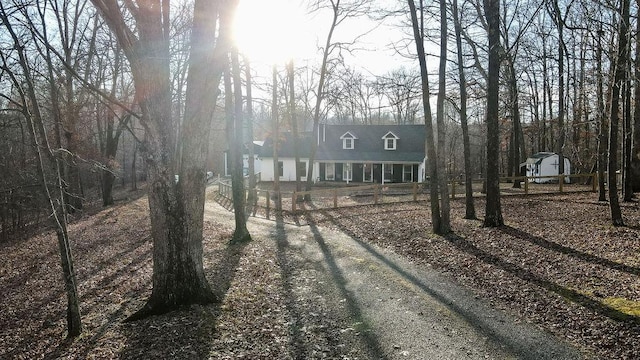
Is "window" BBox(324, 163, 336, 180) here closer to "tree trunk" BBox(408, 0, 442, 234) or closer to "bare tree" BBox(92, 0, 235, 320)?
"tree trunk" BBox(408, 0, 442, 234)

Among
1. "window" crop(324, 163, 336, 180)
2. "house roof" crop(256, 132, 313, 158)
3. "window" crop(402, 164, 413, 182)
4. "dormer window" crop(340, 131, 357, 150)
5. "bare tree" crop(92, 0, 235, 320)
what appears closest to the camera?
"bare tree" crop(92, 0, 235, 320)

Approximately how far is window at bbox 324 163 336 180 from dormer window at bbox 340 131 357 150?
6.98ft

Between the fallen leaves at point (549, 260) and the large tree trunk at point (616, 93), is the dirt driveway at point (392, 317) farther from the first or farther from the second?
the large tree trunk at point (616, 93)

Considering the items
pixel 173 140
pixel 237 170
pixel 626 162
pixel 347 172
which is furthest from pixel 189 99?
pixel 347 172

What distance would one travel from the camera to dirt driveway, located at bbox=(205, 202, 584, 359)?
5.28 m

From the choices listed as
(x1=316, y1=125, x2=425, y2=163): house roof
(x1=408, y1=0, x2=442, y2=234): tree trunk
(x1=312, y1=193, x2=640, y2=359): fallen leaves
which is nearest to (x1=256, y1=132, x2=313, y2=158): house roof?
(x1=316, y1=125, x2=425, y2=163): house roof

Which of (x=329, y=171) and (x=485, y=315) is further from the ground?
(x=329, y=171)

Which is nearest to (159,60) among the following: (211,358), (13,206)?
(211,358)

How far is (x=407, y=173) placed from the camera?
32.3 meters

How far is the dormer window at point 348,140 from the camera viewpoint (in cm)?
3444

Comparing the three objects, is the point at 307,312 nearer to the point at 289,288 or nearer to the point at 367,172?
the point at 289,288

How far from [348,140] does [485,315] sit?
1137 inches

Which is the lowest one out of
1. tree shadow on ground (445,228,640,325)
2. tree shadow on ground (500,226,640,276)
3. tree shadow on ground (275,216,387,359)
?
tree shadow on ground (275,216,387,359)

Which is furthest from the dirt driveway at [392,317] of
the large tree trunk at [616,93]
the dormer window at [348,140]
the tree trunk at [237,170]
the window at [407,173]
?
the dormer window at [348,140]
